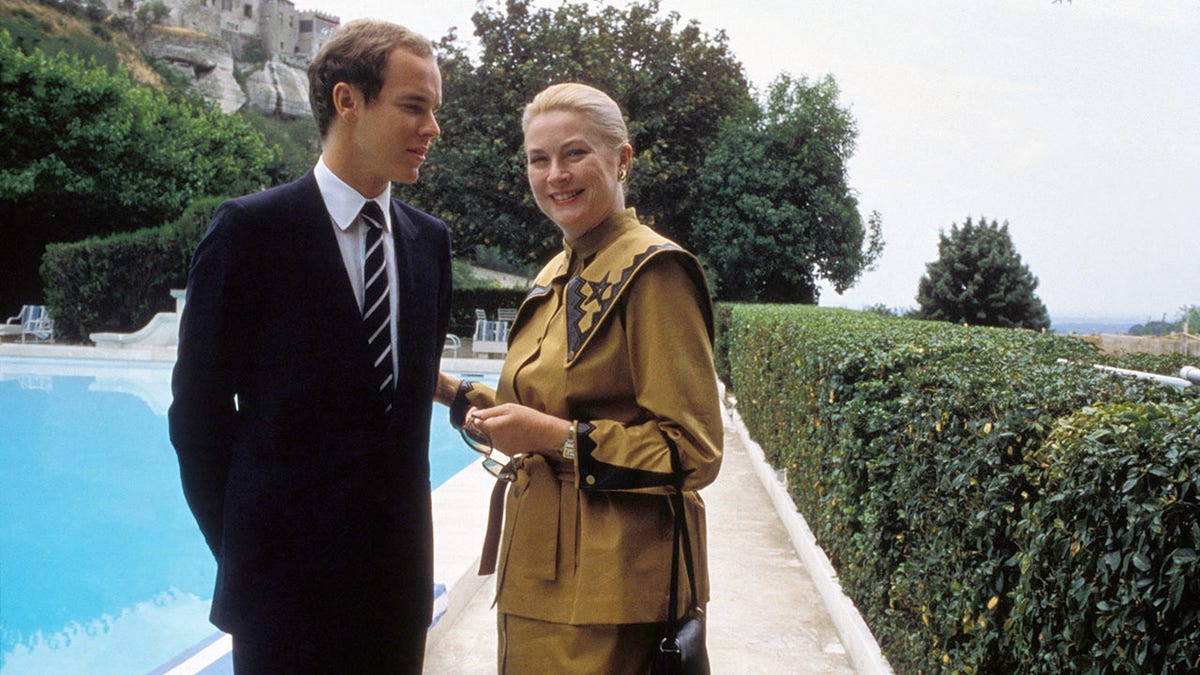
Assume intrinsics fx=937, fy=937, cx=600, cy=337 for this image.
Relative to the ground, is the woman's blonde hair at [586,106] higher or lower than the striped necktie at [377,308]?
higher

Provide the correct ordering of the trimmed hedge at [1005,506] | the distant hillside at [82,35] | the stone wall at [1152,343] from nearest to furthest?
the trimmed hedge at [1005,506] → the stone wall at [1152,343] → the distant hillside at [82,35]

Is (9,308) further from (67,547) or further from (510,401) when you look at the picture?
(510,401)

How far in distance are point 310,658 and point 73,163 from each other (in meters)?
31.3

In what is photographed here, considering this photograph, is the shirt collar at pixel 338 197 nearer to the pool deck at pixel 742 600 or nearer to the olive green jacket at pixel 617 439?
the olive green jacket at pixel 617 439

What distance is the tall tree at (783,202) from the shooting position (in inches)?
995

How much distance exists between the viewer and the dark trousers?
1.72 m

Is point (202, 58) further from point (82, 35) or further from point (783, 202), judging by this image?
point (783, 202)

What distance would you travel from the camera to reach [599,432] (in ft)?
5.84

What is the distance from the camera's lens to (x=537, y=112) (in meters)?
1.93

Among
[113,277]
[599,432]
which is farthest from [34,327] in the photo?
[599,432]

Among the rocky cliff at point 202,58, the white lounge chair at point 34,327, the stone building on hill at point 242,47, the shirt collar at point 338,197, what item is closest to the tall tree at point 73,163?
the white lounge chair at point 34,327

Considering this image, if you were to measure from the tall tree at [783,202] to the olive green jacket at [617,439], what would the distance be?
932 inches

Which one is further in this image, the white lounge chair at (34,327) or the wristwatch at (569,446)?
the white lounge chair at (34,327)

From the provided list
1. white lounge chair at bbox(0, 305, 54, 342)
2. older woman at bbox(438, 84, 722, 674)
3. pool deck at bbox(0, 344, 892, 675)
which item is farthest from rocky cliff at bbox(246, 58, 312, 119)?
older woman at bbox(438, 84, 722, 674)
